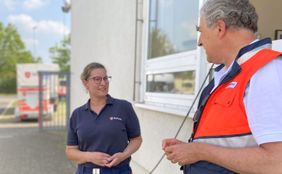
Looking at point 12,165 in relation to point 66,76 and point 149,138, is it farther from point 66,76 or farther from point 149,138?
point 66,76

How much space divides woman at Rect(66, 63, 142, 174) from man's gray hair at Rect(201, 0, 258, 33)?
4.93 ft

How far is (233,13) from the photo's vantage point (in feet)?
4.18

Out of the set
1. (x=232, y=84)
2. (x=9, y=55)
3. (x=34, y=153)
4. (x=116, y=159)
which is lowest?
(x=34, y=153)

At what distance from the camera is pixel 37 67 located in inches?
578

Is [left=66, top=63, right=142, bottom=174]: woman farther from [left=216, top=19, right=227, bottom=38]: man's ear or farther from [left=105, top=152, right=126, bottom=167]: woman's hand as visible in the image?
[left=216, top=19, right=227, bottom=38]: man's ear

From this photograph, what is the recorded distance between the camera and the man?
1.10m

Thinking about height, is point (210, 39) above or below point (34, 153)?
above

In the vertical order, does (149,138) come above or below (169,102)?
below

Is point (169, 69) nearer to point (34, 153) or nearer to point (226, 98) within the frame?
point (226, 98)

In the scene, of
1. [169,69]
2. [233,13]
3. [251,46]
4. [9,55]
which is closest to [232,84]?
[251,46]

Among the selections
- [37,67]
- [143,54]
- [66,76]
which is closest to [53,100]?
[37,67]

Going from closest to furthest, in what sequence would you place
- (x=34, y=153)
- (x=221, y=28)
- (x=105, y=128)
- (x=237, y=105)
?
1. (x=237, y=105)
2. (x=221, y=28)
3. (x=105, y=128)
4. (x=34, y=153)

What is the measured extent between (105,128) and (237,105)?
61.1 inches

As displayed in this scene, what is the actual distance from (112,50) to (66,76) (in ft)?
19.1
